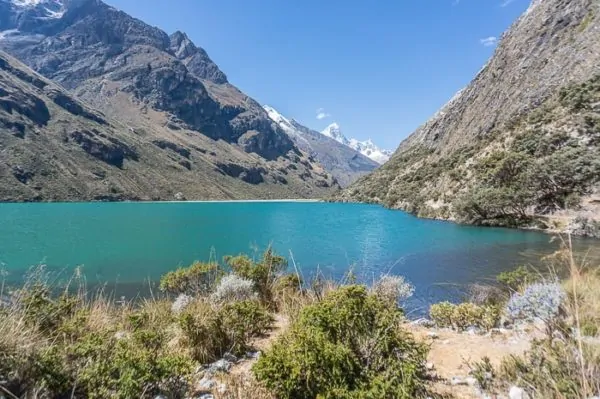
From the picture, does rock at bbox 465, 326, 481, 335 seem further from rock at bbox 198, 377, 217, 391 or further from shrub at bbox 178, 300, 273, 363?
rock at bbox 198, 377, 217, 391

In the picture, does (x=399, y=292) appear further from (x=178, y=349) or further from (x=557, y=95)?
(x=557, y=95)

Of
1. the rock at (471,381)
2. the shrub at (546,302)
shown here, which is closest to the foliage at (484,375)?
the rock at (471,381)

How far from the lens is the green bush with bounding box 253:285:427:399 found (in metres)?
3.65

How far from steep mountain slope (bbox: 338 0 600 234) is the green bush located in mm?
12740

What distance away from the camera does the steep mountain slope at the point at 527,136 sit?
43.6m

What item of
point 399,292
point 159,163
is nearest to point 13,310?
point 399,292

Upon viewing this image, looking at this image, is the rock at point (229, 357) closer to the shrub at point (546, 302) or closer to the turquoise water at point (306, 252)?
the shrub at point (546, 302)

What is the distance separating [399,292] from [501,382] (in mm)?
5500

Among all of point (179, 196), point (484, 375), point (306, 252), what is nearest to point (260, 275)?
point (484, 375)

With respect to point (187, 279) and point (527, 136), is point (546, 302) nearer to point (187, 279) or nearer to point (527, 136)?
point (187, 279)

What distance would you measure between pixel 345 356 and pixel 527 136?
2458 inches

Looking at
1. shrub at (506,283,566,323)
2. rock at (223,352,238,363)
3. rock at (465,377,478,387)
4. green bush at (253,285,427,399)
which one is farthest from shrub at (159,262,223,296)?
shrub at (506,283,566,323)

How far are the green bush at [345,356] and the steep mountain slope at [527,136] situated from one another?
1274 centimetres

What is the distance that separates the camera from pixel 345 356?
3893mm
